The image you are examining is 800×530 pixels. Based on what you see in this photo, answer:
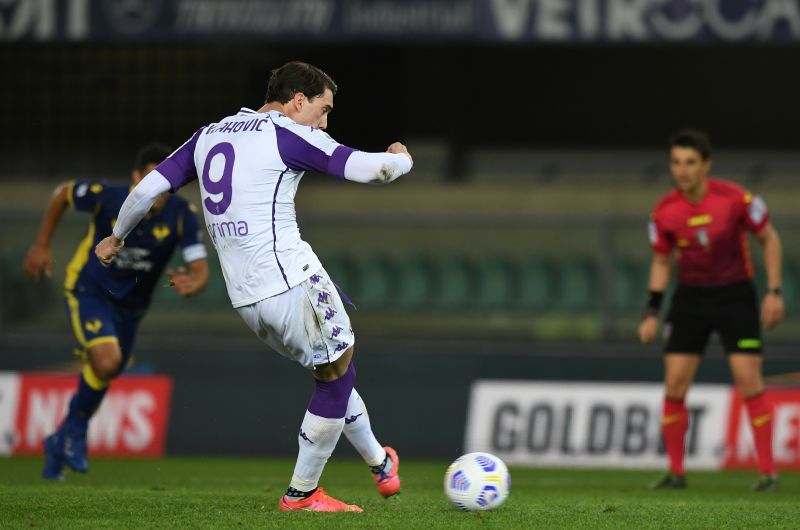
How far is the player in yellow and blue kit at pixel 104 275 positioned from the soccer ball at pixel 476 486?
305 cm

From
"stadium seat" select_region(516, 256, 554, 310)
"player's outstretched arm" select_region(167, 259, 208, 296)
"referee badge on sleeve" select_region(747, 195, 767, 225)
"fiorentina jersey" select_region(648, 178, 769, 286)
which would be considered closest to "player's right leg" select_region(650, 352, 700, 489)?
"fiorentina jersey" select_region(648, 178, 769, 286)

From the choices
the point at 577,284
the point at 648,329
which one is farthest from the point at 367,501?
the point at 577,284

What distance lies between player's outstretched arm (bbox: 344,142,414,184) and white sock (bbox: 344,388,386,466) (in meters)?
1.14

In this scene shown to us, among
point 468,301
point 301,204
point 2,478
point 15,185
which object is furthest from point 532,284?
point 15,185

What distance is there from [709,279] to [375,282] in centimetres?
451

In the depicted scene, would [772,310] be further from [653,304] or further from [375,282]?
[375,282]

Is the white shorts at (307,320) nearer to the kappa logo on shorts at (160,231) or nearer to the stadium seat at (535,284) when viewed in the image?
the kappa logo on shorts at (160,231)

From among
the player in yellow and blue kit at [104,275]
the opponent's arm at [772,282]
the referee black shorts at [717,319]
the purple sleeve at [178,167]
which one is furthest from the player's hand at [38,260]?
the opponent's arm at [772,282]

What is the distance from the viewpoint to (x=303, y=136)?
6488 millimetres

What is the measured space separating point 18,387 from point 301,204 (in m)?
4.86

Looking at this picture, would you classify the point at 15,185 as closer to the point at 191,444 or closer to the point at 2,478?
the point at 191,444

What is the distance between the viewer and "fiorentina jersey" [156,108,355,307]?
6.50 m

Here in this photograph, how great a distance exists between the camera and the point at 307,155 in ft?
21.2

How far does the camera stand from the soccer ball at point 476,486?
675 cm
